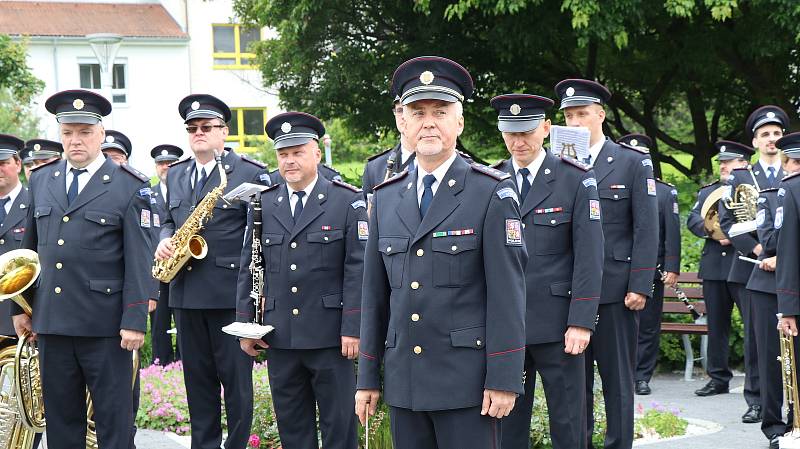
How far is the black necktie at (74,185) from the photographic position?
7.07 meters

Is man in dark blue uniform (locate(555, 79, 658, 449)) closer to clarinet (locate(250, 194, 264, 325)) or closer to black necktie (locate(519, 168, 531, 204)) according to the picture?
black necktie (locate(519, 168, 531, 204))

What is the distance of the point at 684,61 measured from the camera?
17672mm

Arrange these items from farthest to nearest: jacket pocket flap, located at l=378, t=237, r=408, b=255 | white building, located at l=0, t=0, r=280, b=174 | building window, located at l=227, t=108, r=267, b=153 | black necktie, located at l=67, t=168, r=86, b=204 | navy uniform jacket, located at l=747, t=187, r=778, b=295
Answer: building window, located at l=227, t=108, r=267, b=153
white building, located at l=0, t=0, r=280, b=174
navy uniform jacket, located at l=747, t=187, r=778, b=295
black necktie, located at l=67, t=168, r=86, b=204
jacket pocket flap, located at l=378, t=237, r=408, b=255

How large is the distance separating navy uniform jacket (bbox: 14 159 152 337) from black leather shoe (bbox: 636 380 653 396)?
6.49 metres

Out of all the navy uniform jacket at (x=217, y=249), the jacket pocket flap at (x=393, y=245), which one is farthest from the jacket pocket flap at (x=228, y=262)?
the jacket pocket flap at (x=393, y=245)

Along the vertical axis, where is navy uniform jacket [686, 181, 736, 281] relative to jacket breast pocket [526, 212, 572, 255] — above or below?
below

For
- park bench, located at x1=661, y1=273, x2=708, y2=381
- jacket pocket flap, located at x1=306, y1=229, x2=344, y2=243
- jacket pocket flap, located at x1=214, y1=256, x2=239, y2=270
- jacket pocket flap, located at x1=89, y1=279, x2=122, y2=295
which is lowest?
park bench, located at x1=661, y1=273, x2=708, y2=381

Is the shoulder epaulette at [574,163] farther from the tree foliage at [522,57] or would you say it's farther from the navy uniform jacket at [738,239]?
the tree foliage at [522,57]

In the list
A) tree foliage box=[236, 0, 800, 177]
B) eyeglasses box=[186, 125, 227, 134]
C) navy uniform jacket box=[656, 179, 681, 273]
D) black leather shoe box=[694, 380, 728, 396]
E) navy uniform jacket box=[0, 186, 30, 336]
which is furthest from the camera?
tree foliage box=[236, 0, 800, 177]

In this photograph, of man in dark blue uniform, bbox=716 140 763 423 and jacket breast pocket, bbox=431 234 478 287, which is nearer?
jacket breast pocket, bbox=431 234 478 287

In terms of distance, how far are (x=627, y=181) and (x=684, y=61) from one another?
10626 mm

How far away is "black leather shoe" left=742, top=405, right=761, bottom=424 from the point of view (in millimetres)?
9984

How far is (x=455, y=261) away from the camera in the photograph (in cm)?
486

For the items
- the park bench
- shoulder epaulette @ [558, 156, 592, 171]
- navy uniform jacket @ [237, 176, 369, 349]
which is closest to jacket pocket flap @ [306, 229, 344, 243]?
navy uniform jacket @ [237, 176, 369, 349]
